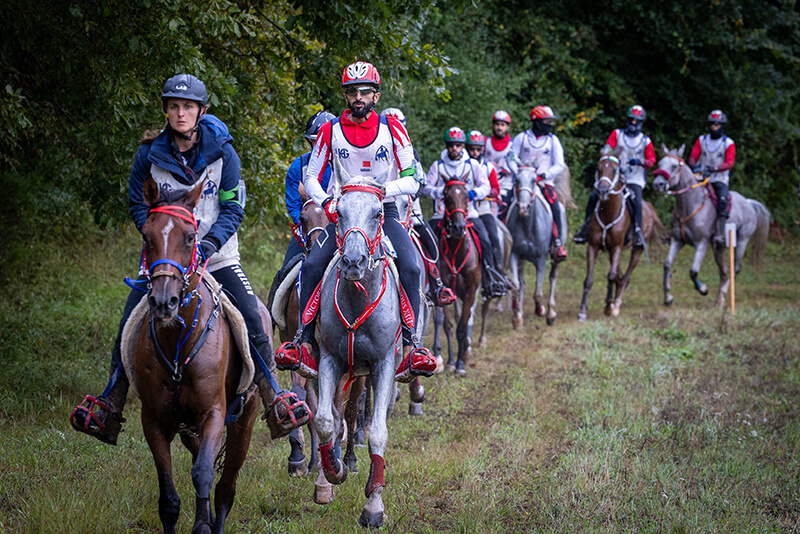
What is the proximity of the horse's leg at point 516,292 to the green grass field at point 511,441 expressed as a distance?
3.17 ft

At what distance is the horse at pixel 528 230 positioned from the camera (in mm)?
13141

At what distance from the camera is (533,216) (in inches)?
531

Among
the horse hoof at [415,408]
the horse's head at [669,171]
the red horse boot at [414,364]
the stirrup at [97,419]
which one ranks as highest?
the horse's head at [669,171]

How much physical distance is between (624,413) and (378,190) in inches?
148

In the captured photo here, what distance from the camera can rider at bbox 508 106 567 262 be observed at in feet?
45.5

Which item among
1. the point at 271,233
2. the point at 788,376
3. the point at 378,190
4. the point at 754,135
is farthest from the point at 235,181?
the point at 754,135

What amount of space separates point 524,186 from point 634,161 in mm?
2962

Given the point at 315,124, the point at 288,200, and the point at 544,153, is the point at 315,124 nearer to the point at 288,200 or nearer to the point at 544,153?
the point at 288,200

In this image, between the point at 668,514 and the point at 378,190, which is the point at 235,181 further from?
the point at 668,514

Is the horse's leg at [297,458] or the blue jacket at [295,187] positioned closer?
the horse's leg at [297,458]

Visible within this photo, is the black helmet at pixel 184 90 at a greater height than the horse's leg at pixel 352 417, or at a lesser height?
greater

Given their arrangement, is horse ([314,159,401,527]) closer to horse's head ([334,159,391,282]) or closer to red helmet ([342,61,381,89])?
horse's head ([334,159,391,282])

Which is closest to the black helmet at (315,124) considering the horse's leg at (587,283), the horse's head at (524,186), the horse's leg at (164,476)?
the horse's leg at (164,476)

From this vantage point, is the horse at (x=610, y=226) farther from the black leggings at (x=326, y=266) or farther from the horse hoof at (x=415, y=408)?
the black leggings at (x=326, y=266)
